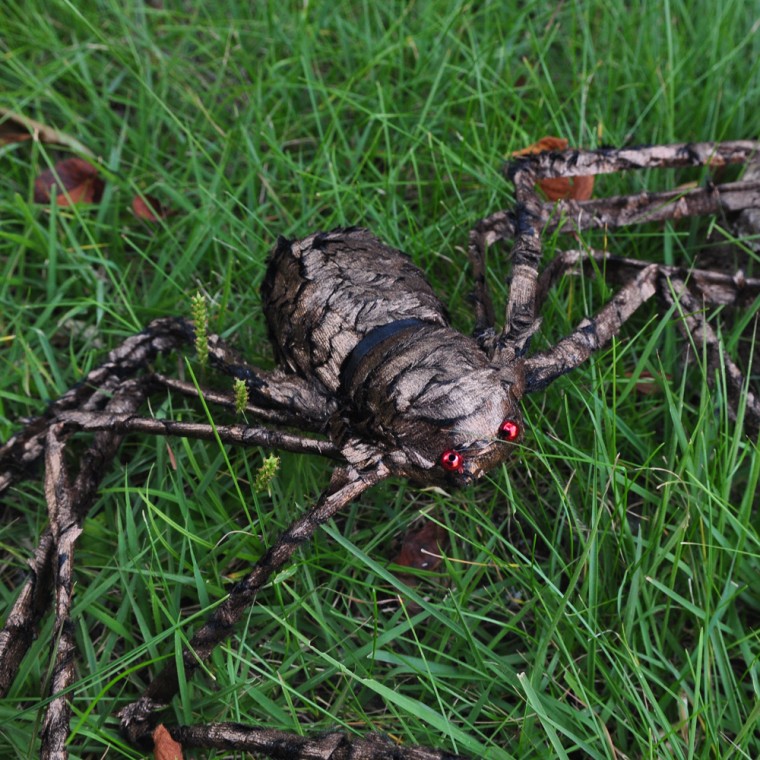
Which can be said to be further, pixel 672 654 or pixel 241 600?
pixel 672 654

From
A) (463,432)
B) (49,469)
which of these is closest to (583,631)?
(463,432)

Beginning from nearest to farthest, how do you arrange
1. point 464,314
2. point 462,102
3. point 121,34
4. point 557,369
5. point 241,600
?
1. point 241,600
2. point 557,369
3. point 464,314
4. point 462,102
5. point 121,34

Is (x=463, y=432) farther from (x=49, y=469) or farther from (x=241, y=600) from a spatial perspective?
(x=49, y=469)

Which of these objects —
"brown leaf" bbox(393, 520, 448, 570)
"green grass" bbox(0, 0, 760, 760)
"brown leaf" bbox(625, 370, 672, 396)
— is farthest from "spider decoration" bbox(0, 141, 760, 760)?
"brown leaf" bbox(393, 520, 448, 570)

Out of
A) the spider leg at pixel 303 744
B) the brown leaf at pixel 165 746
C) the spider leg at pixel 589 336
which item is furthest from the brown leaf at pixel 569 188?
the brown leaf at pixel 165 746

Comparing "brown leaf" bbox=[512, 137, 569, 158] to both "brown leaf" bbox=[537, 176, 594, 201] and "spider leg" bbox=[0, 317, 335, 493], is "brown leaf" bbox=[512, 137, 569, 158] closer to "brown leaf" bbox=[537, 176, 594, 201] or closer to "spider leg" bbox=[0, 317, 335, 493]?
"brown leaf" bbox=[537, 176, 594, 201]

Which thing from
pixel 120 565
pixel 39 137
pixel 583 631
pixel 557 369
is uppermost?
pixel 39 137

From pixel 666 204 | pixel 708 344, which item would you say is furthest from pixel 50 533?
pixel 666 204

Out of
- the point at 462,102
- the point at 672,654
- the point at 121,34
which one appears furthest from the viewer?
the point at 121,34

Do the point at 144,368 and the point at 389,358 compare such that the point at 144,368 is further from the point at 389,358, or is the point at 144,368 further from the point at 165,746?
the point at 165,746
